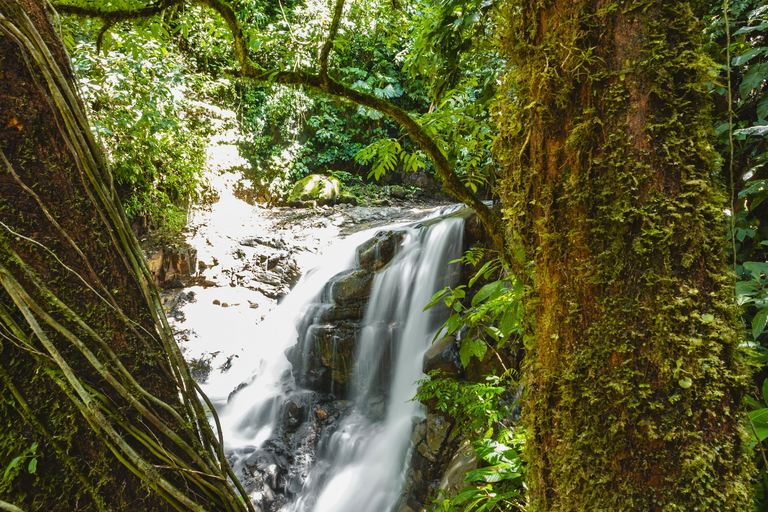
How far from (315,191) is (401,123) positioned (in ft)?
28.8

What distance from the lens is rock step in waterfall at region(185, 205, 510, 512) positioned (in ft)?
14.5

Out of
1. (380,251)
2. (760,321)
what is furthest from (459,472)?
(380,251)

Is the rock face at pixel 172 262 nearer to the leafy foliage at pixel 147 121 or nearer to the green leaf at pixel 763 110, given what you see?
the leafy foliage at pixel 147 121

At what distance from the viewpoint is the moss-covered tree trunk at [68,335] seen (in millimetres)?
924

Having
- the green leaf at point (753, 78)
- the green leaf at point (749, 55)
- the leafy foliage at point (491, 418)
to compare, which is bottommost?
the leafy foliage at point (491, 418)

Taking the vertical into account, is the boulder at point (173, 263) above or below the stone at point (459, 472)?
above

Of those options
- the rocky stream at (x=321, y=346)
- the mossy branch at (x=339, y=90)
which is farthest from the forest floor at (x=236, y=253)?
the mossy branch at (x=339, y=90)

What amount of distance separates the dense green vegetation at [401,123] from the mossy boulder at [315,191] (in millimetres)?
481

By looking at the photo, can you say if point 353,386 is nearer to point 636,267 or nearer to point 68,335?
point 68,335

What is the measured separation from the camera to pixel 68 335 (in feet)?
3.09

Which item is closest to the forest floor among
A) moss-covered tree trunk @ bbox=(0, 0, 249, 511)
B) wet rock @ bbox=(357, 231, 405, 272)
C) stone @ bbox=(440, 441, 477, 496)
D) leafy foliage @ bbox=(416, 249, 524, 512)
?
wet rock @ bbox=(357, 231, 405, 272)

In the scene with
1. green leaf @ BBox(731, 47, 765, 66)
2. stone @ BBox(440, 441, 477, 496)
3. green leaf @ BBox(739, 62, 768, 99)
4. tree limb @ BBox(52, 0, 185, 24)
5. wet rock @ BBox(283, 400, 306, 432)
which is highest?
tree limb @ BBox(52, 0, 185, 24)

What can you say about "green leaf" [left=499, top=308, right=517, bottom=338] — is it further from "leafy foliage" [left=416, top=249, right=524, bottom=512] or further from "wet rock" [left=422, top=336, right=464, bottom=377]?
"wet rock" [left=422, top=336, right=464, bottom=377]

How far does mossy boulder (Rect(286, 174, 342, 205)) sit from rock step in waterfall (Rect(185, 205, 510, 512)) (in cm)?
356
